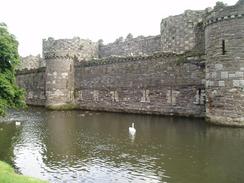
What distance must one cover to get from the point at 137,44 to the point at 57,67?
962cm

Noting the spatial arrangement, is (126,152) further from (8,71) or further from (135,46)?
(135,46)

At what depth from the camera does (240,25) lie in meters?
21.6

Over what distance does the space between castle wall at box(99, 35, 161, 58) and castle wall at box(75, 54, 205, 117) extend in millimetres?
5990

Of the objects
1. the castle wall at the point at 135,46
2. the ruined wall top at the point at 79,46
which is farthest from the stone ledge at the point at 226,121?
the ruined wall top at the point at 79,46

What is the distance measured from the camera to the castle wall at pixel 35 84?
144 feet

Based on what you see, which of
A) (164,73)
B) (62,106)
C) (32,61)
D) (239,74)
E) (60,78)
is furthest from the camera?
(32,61)

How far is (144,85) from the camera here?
3145cm

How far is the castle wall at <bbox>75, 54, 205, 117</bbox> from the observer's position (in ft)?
90.2

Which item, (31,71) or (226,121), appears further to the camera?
(31,71)

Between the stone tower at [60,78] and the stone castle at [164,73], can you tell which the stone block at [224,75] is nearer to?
the stone castle at [164,73]

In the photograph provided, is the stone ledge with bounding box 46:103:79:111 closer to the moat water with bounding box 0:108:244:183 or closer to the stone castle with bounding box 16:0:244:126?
the stone castle with bounding box 16:0:244:126

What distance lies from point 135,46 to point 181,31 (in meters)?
8.28

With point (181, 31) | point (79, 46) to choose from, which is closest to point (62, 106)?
point (79, 46)

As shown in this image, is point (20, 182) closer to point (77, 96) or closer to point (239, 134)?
point (239, 134)
